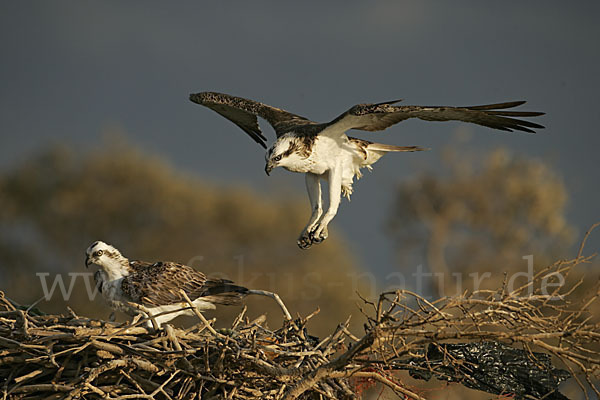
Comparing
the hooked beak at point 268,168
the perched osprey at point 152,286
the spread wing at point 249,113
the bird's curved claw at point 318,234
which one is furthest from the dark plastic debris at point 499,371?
the spread wing at point 249,113

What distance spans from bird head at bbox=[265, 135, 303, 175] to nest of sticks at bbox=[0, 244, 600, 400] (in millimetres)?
1483

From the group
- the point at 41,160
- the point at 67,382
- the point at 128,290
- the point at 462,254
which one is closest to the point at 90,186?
the point at 41,160

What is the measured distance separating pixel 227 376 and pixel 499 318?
5.08 ft

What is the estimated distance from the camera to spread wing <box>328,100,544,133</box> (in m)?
5.45

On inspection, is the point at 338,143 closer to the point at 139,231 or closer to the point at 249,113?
Answer: the point at 249,113

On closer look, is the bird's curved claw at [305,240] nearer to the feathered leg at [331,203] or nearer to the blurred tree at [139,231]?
the feathered leg at [331,203]

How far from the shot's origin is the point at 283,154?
5.68m

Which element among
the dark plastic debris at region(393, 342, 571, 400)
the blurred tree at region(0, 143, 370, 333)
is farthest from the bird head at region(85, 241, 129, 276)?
the blurred tree at region(0, 143, 370, 333)

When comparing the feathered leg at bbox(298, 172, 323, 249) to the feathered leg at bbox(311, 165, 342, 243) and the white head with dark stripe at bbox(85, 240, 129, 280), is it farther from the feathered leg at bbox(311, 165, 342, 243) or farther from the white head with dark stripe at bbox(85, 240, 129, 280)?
the white head with dark stripe at bbox(85, 240, 129, 280)

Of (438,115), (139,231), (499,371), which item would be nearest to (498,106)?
(438,115)

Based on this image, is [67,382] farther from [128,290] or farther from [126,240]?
[126,240]

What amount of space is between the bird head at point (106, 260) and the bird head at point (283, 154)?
141 cm

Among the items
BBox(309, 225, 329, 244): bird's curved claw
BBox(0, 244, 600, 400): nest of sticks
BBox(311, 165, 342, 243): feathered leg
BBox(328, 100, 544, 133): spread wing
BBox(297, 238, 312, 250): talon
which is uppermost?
BBox(328, 100, 544, 133): spread wing

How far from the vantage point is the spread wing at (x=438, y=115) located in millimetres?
5445
